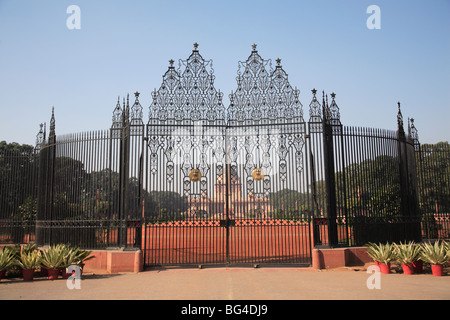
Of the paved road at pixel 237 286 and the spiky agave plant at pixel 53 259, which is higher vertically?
the spiky agave plant at pixel 53 259

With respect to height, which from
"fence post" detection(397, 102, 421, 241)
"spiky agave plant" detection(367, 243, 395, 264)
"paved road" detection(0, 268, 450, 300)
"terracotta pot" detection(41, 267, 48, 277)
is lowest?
"paved road" detection(0, 268, 450, 300)

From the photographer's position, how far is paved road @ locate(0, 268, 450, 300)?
674cm

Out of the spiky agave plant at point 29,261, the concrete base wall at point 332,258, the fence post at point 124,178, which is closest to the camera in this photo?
the spiky agave plant at point 29,261

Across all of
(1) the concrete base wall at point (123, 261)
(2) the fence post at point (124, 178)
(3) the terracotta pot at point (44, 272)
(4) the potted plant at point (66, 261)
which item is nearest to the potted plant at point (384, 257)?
(1) the concrete base wall at point (123, 261)

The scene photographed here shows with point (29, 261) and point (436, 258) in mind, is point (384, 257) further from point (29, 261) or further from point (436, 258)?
point (29, 261)

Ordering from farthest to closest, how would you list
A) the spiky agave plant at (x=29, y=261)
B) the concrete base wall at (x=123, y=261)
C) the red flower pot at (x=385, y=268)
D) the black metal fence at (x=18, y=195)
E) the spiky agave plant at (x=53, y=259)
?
the black metal fence at (x=18, y=195) → the concrete base wall at (x=123, y=261) → the red flower pot at (x=385, y=268) → the spiky agave plant at (x=53, y=259) → the spiky agave plant at (x=29, y=261)

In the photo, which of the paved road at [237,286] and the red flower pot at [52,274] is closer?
the paved road at [237,286]

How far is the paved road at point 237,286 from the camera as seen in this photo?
6.74 m

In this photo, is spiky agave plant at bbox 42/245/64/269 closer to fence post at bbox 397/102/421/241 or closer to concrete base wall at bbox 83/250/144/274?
concrete base wall at bbox 83/250/144/274

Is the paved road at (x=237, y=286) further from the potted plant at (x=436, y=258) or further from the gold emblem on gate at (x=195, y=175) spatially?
the gold emblem on gate at (x=195, y=175)

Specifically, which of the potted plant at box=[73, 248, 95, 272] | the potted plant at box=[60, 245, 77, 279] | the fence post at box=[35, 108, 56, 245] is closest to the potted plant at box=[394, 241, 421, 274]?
the potted plant at box=[73, 248, 95, 272]

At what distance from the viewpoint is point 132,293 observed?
7.08m

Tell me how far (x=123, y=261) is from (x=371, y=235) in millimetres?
7285
